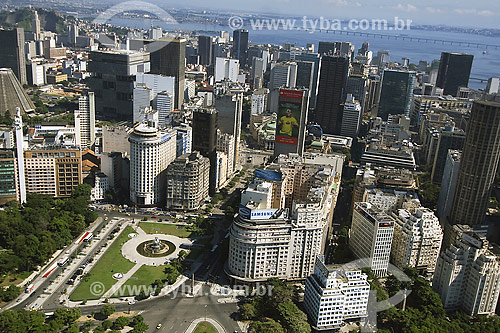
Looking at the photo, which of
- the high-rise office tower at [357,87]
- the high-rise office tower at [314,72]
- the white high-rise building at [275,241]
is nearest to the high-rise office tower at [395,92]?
the high-rise office tower at [357,87]

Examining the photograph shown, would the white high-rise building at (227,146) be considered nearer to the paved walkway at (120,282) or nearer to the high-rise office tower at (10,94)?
the paved walkway at (120,282)

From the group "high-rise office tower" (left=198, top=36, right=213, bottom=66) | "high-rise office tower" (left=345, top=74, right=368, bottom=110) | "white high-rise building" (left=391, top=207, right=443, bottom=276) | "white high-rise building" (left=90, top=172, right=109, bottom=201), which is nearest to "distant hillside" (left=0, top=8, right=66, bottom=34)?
"high-rise office tower" (left=198, top=36, right=213, bottom=66)

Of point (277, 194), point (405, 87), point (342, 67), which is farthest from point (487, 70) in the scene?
point (277, 194)

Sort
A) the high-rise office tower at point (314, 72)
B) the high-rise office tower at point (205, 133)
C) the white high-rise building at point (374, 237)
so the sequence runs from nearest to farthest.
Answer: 1. the white high-rise building at point (374, 237)
2. the high-rise office tower at point (205, 133)
3. the high-rise office tower at point (314, 72)

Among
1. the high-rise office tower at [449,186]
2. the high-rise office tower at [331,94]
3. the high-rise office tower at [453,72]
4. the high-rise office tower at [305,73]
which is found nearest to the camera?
the high-rise office tower at [449,186]

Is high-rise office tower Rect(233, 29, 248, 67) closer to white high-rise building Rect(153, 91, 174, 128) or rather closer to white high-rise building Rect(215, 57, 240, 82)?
white high-rise building Rect(215, 57, 240, 82)

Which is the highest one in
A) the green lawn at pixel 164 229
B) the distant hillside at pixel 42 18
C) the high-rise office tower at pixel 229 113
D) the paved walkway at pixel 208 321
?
the distant hillside at pixel 42 18

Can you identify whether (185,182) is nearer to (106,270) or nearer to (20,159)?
(106,270)

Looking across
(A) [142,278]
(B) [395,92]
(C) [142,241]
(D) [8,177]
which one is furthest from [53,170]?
(B) [395,92]
